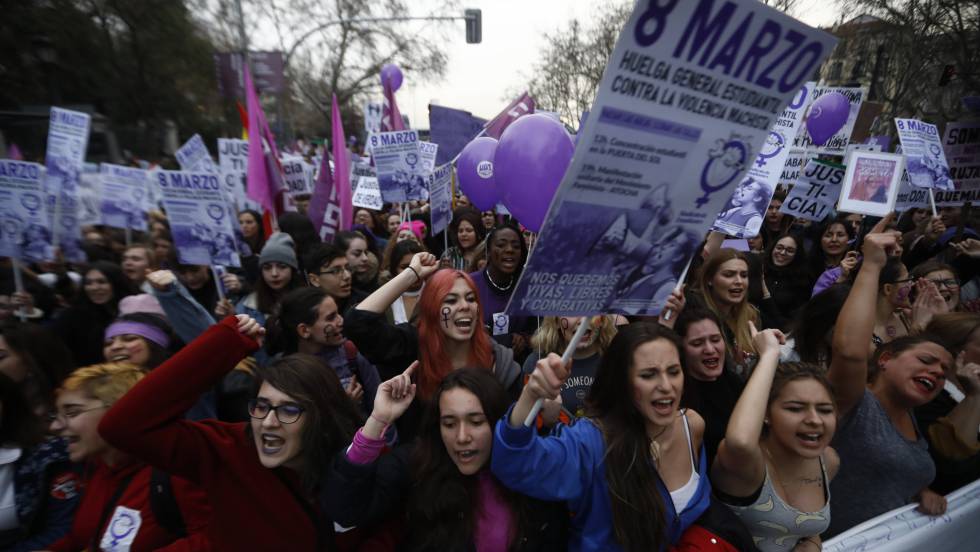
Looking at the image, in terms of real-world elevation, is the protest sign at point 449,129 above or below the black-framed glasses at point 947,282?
above

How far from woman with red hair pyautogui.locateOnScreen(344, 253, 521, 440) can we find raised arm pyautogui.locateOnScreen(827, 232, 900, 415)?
1491mm

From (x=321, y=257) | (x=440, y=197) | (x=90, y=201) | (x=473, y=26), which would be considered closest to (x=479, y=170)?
(x=440, y=197)

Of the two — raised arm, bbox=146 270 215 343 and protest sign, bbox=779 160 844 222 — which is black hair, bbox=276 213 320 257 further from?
protest sign, bbox=779 160 844 222

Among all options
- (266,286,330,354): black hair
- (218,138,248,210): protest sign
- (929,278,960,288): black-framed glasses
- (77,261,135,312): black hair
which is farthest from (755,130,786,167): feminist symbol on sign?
(218,138,248,210): protest sign

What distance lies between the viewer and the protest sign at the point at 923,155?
15.7 feet

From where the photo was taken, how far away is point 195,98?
28922mm

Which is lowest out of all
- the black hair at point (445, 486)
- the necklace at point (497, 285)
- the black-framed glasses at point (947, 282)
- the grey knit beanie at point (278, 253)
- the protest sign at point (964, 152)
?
the black hair at point (445, 486)

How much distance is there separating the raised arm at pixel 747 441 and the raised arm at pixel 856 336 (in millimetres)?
364

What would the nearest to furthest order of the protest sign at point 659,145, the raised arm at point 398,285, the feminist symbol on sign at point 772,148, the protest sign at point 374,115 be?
1. the protest sign at point 659,145
2. the raised arm at point 398,285
3. the feminist symbol on sign at point 772,148
4. the protest sign at point 374,115

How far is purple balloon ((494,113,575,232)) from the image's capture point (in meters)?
2.59

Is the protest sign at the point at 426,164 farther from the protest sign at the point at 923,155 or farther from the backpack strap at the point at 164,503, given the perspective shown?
the backpack strap at the point at 164,503

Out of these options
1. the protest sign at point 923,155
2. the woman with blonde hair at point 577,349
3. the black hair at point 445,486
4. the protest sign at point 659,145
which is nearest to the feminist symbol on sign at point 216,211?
the woman with blonde hair at point 577,349

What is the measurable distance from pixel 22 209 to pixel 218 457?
3689 mm

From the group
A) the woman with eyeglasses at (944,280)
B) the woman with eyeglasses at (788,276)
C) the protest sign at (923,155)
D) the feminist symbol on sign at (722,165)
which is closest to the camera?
the feminist symbol on sign at (722,165)
